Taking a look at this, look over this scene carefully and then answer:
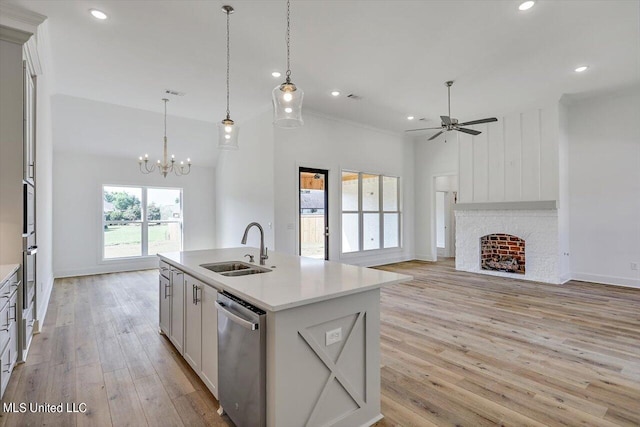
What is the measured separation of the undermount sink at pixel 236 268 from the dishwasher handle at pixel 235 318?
54 centimetres

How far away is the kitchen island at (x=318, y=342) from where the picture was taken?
1617mm

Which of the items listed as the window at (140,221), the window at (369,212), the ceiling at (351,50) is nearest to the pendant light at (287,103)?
the ceiling at (351,50)

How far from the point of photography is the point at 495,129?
6438 mm

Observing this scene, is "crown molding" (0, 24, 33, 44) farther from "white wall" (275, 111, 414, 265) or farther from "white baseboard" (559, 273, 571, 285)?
"white baseboard" (559, 273, 571, 285)

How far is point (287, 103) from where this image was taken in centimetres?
267

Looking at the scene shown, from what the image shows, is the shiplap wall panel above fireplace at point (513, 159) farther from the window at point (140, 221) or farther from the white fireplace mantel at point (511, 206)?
the window at point (140, 221)

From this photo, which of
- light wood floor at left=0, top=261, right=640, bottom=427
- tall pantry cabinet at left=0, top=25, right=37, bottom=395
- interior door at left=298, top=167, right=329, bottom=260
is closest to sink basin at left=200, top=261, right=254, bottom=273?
light wood floor at left=0, top=261, right=640, bottom=427

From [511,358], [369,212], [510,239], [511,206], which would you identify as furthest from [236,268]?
[510,239]

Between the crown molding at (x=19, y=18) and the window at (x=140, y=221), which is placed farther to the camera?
the window at (x=140, y=221)

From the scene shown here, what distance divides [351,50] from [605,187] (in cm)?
518

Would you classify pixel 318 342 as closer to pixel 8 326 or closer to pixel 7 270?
pixel 8 326

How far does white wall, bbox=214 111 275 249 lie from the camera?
5.90 metres

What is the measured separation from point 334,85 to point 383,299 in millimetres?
3354

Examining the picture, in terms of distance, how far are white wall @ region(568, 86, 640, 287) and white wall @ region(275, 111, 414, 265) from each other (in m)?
3.39
